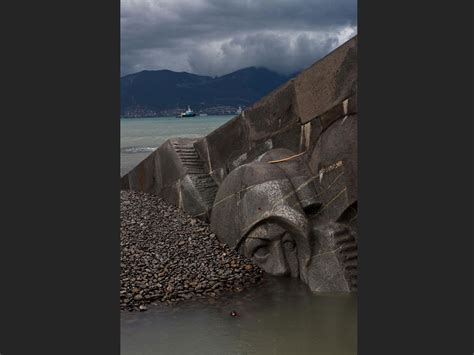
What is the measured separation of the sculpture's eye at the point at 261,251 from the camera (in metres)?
8.36

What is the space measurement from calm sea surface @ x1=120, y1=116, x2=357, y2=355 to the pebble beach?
30 cm

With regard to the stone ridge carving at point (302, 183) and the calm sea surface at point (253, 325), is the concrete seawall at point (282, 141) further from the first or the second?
the calm sea surface at point (253, 325)

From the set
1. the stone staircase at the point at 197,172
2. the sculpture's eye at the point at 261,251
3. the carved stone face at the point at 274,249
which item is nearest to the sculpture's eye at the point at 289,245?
the carved stone face at the point at 274,249

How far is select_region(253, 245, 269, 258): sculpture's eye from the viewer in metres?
8.36

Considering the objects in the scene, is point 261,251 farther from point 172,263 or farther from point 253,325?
point 253,325

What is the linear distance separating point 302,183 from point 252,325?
7.51 feet

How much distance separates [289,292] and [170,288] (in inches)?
58.4

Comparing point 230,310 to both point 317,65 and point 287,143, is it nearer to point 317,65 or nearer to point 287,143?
point 287,143

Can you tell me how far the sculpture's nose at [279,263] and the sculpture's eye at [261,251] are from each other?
17cm

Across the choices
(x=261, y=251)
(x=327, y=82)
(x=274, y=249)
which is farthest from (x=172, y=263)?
(x=327, y=82)

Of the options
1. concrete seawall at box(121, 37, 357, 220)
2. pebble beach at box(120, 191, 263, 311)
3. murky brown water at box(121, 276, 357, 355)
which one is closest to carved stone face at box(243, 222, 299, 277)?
pebble beach at box(120, 191, 263, 311)

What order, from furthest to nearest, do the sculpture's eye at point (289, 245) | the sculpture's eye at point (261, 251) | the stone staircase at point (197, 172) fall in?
the stone staircase at point (197, 172) → the sculpture's eye at point (261, 251) → the sculpture's eye at point (289, 245)

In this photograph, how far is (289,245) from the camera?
809 cm

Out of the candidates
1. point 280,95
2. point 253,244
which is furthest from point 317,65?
point 253,244
